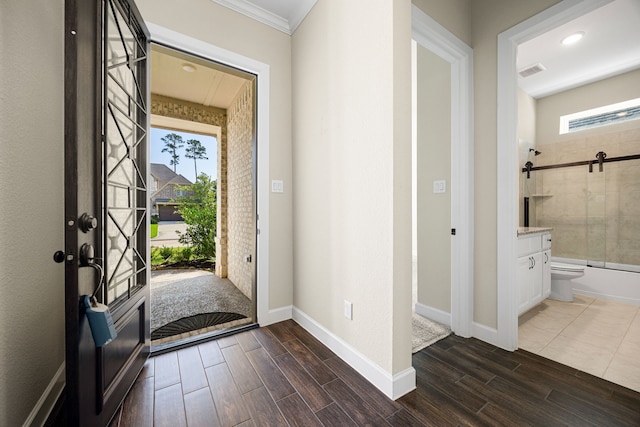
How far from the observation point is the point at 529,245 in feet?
7.66

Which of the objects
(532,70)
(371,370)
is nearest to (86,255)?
(371,370)

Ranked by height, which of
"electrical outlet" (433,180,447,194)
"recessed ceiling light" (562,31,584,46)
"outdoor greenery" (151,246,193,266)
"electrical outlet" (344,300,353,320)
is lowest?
"outdoor greenery" (151,246,193,266)

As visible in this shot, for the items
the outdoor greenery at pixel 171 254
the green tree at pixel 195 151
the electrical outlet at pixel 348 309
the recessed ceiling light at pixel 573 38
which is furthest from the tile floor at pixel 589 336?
the green tree at pixel 195 151

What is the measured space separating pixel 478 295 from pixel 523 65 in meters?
3.42

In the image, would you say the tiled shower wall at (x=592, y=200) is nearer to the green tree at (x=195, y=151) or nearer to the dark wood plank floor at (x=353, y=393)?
the dark wood plank floor at (x=353, y=393)

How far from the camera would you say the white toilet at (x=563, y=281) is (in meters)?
2.89

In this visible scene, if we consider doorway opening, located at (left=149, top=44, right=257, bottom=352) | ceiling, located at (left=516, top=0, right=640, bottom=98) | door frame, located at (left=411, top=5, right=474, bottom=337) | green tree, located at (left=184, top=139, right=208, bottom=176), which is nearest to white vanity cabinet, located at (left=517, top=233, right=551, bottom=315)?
door frame, located at (left=411, top=5, right=474, bottom=337)

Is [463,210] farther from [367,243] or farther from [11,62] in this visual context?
[11,62]

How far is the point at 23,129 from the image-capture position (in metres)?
1.14

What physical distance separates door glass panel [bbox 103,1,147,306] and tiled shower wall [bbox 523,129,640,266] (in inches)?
213

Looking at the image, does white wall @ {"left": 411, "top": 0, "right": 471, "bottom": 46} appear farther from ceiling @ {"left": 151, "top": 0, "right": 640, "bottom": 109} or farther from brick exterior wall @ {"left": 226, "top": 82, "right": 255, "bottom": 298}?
brick exterior wall @ {"left": 226, "top": 82, "right": 255, "bottom": 298}

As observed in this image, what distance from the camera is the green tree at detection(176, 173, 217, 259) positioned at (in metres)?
4.93

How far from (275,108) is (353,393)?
2.31 m

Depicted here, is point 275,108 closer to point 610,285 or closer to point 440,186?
point 440,186
